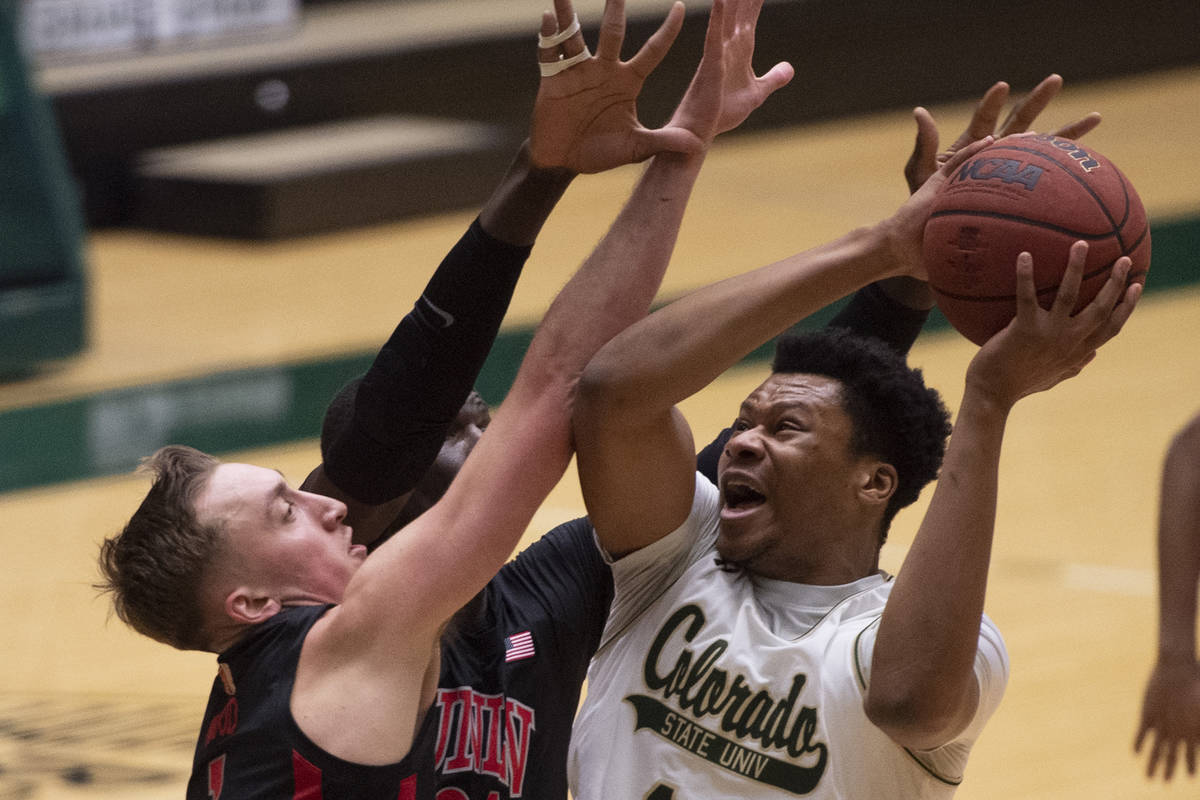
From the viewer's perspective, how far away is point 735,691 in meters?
2.48

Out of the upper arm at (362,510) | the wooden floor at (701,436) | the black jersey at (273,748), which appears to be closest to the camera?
the black jersey at (273,748)

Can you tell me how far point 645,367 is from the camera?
2.35 metres

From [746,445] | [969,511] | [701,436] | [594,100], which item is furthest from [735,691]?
[701,436]

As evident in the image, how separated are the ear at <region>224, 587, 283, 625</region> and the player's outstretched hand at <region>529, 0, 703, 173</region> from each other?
2.41 ft

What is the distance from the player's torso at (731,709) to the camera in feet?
7.81

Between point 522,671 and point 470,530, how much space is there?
1.80 ft

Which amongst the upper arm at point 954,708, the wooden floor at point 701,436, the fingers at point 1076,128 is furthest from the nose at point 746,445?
the wooden floor at point 701,436

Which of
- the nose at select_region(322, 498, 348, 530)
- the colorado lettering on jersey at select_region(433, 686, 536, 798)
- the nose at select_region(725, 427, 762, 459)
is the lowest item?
the colorado lettering on jersey at select_region(433, 686, 536, 798)

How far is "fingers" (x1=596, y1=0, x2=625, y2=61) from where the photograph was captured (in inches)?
95.0

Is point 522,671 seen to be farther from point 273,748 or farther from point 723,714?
point 273,748

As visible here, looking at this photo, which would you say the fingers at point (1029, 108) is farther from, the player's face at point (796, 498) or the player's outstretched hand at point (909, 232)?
the player's face at point (796, 498)

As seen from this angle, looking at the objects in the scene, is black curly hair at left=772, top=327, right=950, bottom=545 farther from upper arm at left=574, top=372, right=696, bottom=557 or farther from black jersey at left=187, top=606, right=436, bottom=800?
black jersey at left=187, top=606, right=436, bottom=800

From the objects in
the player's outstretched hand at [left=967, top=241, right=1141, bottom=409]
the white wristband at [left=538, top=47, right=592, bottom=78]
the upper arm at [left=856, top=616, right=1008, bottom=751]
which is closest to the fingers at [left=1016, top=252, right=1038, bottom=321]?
the player's outstretched hand at [left=967, top=241, right=1141, bottom=409]

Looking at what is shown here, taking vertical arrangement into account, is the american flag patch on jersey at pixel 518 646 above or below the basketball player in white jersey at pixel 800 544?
below
